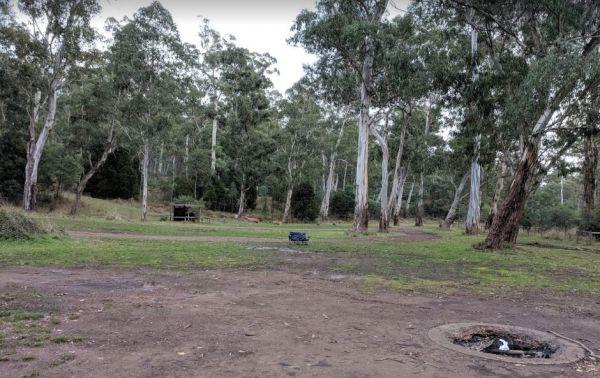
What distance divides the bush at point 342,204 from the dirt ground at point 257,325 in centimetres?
4499

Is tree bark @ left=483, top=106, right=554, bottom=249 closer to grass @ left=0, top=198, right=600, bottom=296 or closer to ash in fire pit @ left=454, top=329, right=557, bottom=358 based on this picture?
grass @ left=0, top=198, right=600, bottom=296

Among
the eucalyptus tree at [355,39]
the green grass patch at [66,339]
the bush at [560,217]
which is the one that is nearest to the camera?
the green grass patch at [66,339]

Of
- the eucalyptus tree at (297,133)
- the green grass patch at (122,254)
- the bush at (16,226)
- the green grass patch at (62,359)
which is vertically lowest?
the green grass patch at (122,254)

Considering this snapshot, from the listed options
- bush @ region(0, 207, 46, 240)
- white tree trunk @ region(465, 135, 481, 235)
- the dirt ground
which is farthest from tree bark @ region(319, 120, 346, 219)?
the dirt ground

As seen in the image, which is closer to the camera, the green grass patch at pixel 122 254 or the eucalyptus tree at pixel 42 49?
the green grass patch at pixel 122 254

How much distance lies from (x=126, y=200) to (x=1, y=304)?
4187 cm

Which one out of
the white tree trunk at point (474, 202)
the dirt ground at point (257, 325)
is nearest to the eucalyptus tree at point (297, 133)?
the white tree trunk at point (474, 202)

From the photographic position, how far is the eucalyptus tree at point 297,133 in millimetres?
42250

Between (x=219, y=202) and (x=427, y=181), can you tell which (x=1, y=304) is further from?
(x=427, y=181)

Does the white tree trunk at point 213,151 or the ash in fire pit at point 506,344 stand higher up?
the white tree trunk at point 213,151

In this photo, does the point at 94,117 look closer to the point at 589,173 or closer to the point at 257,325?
the point at 589,173

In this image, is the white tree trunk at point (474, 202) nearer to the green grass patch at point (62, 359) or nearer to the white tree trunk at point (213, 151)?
the white tree trunk at point (213, 151)

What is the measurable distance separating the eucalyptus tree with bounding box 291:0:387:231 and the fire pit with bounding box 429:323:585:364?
708 inches

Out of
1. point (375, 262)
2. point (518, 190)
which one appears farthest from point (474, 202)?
point (375, 262)
